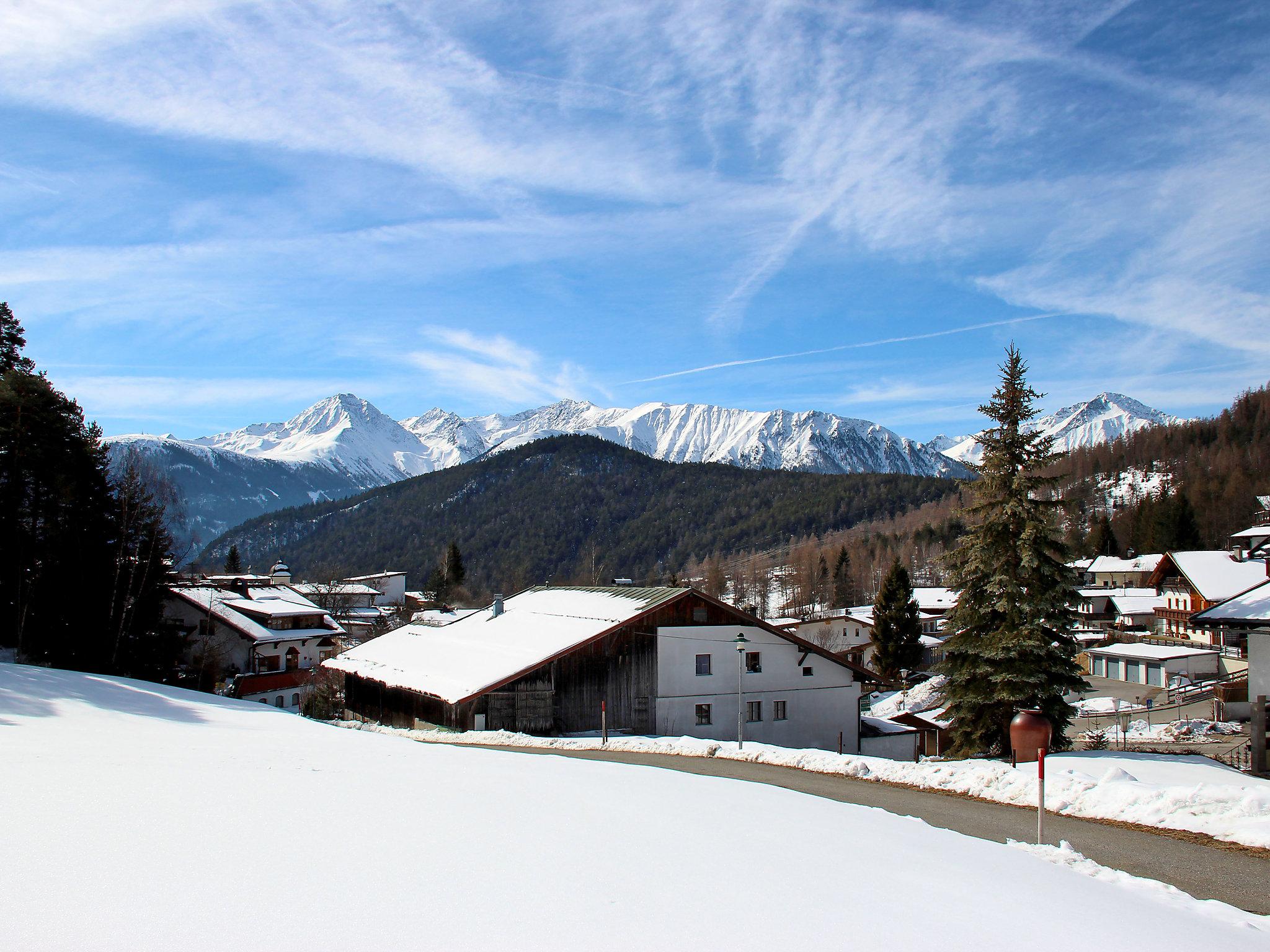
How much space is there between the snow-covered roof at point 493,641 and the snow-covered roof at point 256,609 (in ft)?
39.8

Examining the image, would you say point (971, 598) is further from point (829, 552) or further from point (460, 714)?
point (829, 552)

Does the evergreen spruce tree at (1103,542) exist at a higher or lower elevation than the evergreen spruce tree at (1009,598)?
higher

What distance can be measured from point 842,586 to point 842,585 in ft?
0.35

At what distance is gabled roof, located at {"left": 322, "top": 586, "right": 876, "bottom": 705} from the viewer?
26562 millimetres

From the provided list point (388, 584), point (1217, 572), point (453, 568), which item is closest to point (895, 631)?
point (1217, 572)

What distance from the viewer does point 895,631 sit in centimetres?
6238

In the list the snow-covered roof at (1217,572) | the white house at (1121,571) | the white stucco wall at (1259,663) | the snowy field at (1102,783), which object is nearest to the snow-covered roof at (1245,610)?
the white stucco wall at (1259,663)

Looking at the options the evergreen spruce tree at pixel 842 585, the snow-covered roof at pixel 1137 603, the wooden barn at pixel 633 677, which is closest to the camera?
the wooden barn at pixel 633 677

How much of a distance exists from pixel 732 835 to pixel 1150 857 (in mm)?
5528

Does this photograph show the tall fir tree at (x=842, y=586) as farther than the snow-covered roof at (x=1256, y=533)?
Yes

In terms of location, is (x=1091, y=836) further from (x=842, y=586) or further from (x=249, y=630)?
(x=842, y=586)

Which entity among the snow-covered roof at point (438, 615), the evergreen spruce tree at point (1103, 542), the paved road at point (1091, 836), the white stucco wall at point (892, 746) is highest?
the evergreen spruce tree at point (1103, 542)

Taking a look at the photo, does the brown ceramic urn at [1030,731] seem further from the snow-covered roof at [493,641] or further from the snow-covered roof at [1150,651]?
the snow-covered roof at [1150,651]

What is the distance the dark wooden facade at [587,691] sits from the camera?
2594 cm
